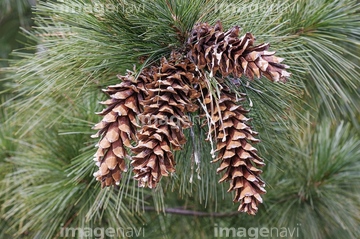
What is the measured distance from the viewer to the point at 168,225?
1.43m

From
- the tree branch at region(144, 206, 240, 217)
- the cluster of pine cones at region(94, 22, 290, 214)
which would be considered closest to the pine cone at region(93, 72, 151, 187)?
the cluster of pine cones at region(94, 22, 290, 214)

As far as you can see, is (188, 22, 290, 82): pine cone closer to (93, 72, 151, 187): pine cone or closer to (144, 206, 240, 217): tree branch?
(93, 72, 151, 187): pine cone

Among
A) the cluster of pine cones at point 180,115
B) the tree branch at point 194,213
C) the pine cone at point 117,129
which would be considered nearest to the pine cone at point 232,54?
the cluster of pine cones at point 180,115

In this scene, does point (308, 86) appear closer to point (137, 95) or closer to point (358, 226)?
point (358, 226)

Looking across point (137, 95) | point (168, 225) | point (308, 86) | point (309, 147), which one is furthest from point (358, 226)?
point (137, 95)

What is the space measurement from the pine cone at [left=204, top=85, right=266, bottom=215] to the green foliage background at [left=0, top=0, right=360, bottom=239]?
0.12ft

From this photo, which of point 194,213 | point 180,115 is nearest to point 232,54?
point 180,115

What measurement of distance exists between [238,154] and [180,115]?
0.32ft

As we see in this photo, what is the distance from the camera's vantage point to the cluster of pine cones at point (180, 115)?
595 millimetres

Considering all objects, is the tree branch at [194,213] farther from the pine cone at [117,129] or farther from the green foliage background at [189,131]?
the pine cone at [117,129]

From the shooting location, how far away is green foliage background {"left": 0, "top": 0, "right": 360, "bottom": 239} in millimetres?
720

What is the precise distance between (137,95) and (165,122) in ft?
0.21

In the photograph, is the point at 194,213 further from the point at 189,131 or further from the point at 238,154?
the point at 238,154

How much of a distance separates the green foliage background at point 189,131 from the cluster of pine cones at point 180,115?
5 centimetres
